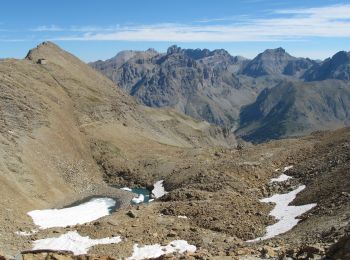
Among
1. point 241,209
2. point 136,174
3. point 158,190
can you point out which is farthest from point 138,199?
point 241,209

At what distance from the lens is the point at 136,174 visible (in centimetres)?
9306

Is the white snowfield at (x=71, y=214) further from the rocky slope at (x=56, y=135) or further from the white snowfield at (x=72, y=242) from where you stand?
the white snowfield at (x=72, y=242)

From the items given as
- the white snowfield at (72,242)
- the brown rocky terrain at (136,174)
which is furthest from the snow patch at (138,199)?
the white snowfield at (72,242)

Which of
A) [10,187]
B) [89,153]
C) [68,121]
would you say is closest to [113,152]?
[89,153]

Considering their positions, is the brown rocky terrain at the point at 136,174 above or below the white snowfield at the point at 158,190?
above

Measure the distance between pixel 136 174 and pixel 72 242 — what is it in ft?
140

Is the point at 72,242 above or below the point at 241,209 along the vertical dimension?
below

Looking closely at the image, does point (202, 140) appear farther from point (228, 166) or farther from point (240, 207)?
point (240, 207)

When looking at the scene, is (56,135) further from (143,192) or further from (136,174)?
(143,192)

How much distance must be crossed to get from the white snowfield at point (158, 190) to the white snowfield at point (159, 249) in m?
32.1

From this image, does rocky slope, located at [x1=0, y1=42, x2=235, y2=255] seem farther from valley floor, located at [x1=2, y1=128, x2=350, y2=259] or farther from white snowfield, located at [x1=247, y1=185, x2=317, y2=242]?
white snowfield, located at [x1=247, y1=185, x2=317, y2=242]

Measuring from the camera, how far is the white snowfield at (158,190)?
81.1 meters

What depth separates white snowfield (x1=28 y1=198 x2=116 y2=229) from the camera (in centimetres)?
6231

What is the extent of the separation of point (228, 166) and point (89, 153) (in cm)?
3157
